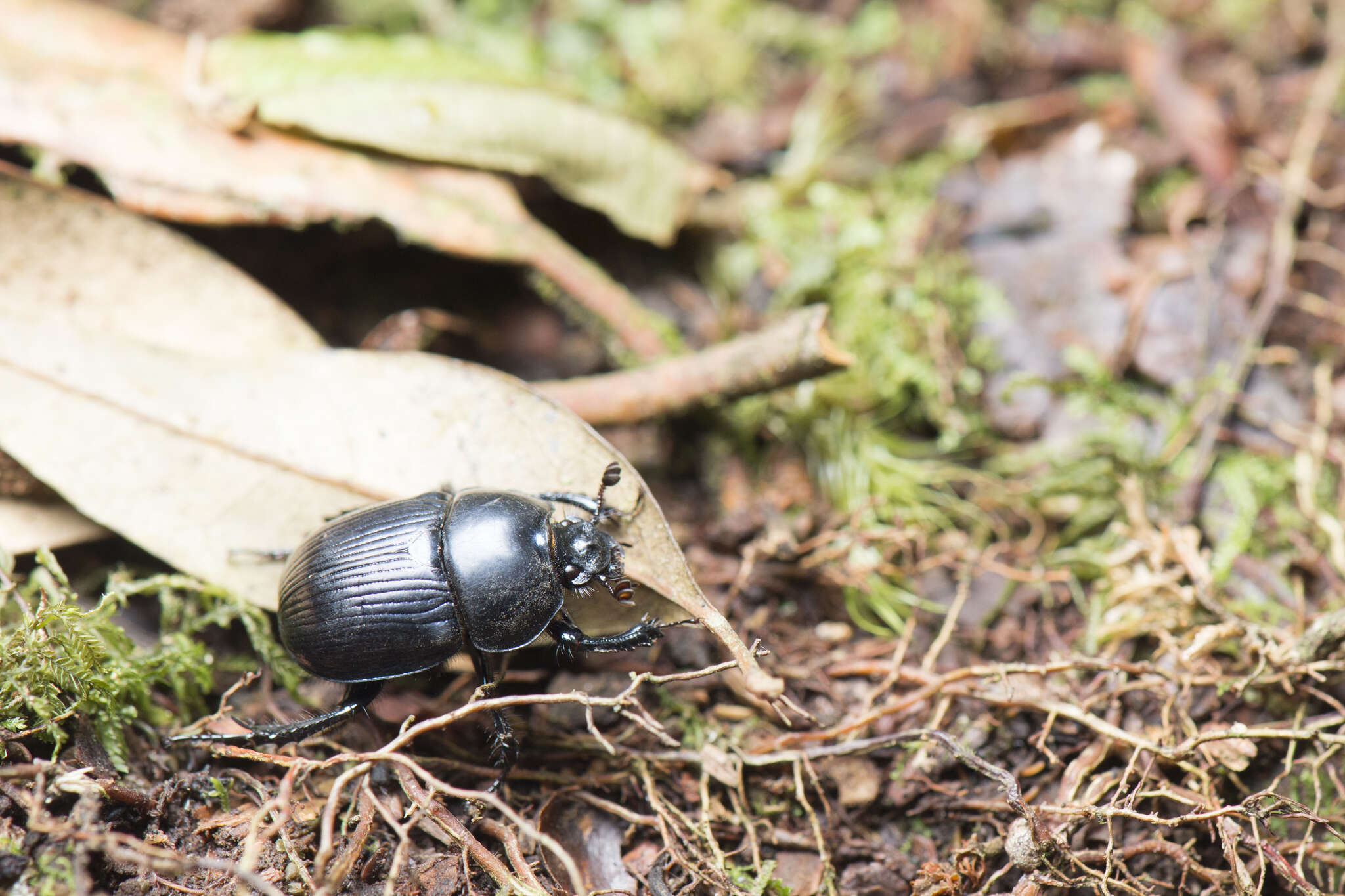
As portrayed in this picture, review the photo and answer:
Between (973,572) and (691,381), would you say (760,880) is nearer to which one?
(973,572)

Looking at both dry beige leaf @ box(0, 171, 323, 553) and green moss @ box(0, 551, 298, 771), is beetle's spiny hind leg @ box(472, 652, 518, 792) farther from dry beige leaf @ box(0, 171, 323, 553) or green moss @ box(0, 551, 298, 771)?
dry beige leaf @ box(0, 171, 323, 553)

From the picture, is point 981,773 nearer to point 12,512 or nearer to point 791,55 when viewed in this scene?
point 12,512

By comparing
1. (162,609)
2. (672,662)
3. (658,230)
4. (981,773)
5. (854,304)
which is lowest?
(981,773)

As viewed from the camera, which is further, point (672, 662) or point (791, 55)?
point (791, 55)

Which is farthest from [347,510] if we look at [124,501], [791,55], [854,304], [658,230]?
[791,55]

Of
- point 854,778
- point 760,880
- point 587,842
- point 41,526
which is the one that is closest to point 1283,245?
point 854,778

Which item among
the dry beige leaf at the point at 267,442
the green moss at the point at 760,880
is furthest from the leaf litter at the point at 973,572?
the dry beige leaf at the point at 267,442

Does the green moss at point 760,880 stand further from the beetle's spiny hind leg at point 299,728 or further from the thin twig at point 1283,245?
the thin twig at point 1283,245
